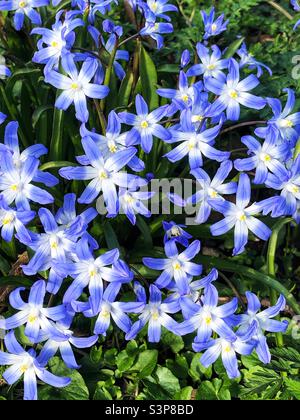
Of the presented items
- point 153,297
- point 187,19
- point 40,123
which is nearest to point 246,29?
point 187,19

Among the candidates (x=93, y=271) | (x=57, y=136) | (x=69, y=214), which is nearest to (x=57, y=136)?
(x=57, y=136)

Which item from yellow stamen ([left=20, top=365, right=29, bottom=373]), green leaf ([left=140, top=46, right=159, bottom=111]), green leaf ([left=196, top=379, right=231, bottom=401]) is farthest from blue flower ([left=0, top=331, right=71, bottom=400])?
green leaf ([left=140, top=46, right=159, bottom=111])

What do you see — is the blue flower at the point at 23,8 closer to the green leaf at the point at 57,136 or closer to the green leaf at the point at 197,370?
the green leaf at the point at 57,136

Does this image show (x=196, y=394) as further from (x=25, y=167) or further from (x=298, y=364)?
(x=25, y=167)

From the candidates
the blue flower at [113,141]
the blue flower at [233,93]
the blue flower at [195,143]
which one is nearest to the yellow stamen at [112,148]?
the blue flower at [113,141]

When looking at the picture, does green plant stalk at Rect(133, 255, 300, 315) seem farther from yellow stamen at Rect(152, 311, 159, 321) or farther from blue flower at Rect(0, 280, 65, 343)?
blue flower at Rect(0, 280, 65, 343)

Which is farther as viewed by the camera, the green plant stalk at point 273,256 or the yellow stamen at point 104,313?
the green plant stalk at point 273,256
